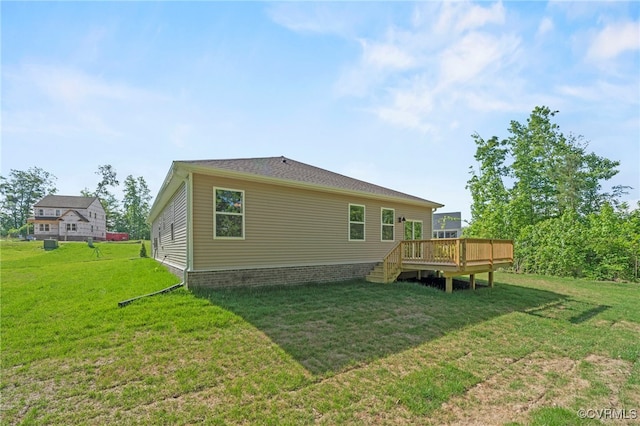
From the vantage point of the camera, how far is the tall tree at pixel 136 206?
52625mm

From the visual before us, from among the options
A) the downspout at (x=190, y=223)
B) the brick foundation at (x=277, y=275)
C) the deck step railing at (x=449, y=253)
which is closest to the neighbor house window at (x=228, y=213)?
the downspout at (x=190, y=223)

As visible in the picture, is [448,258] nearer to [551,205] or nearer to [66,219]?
[551,205]

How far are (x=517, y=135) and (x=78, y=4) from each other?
88.9ft

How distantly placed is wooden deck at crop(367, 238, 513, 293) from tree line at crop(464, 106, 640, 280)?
5.32m

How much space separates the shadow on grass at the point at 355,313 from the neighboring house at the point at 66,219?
1719 inches

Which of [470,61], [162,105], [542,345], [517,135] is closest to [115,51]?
[162,105]

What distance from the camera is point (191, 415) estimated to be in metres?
2.70

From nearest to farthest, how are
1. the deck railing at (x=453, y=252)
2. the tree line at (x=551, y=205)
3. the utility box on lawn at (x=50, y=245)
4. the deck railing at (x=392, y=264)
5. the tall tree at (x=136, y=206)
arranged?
the deck railing at (x=453, y=252) → the deck railing at (x=392, y=264) → the tree line at (x=551, y=205) → the utility box on lawn at (x=50, y=245) → the tall tree at (x=136, y=206)

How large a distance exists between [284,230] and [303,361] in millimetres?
5394

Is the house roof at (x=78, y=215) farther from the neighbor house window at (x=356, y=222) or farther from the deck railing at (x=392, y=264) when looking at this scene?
the deck railing at (x=392, y=264)

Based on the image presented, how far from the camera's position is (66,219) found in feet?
129

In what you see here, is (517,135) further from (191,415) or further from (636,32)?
(191,415)

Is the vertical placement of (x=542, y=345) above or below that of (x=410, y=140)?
below

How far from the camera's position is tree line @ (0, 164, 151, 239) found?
52.8m
